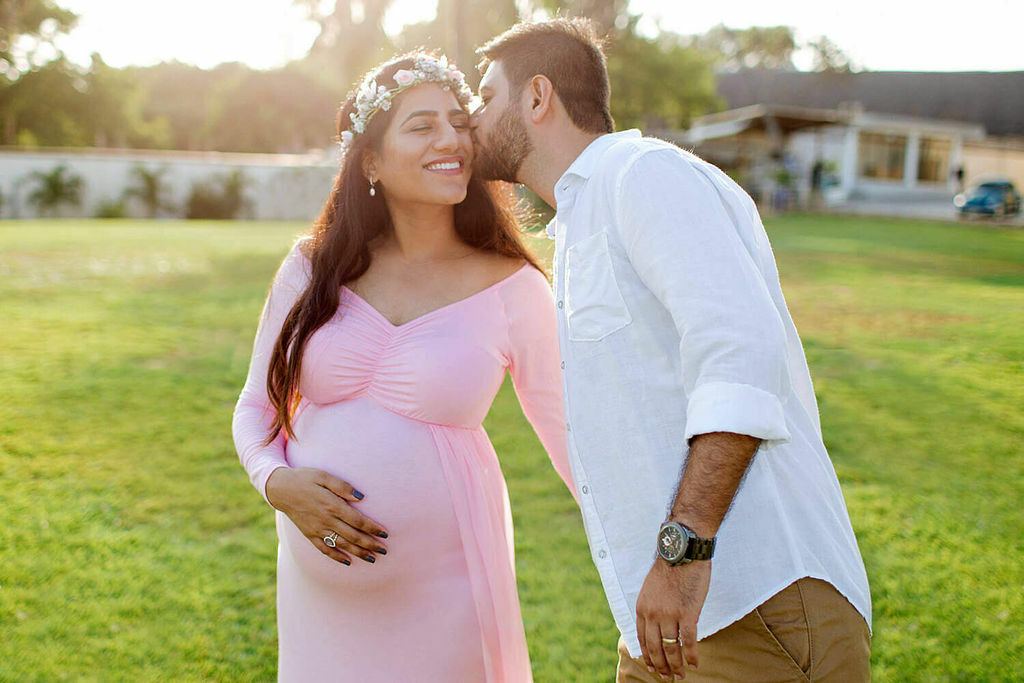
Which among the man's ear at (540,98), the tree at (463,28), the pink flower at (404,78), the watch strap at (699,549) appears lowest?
the watch strap at (699,549)

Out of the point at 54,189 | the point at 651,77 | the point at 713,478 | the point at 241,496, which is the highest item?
the point at 651,77

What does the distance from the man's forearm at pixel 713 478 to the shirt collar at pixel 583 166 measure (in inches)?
26.9

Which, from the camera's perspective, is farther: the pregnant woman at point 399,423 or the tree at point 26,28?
the tree at point 26,28

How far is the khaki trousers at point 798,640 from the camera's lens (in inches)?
66.6

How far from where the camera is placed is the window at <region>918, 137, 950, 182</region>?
42219 millimetres

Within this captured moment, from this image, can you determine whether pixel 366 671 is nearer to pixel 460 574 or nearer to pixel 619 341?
pixel 460 574

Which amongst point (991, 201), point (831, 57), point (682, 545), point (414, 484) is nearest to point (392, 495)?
point (414, 484)

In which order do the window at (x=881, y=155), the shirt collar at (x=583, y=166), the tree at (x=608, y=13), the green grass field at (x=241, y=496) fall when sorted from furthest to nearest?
the window at (x=881, y=155) → the tree at (x=608, y=13) → the green grass field at (x=241, y=496) → the shirt collar at (x=583, y=166)

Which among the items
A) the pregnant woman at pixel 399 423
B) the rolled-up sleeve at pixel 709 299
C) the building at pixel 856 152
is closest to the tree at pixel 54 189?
the building at pixel 856 152

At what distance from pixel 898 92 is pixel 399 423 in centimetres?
7309

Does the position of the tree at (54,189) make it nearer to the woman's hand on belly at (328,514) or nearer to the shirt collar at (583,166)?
the woman's hand on belly at (328,514)

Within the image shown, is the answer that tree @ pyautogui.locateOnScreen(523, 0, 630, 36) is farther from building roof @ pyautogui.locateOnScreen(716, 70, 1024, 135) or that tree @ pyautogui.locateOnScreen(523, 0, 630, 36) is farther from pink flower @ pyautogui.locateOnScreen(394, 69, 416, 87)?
building roof @ pyautogui.locateOnScreen(716, 70, 1024, 135)

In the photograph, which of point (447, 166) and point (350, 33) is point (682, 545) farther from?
point (350, 33)

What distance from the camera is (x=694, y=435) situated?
156 centimetres
